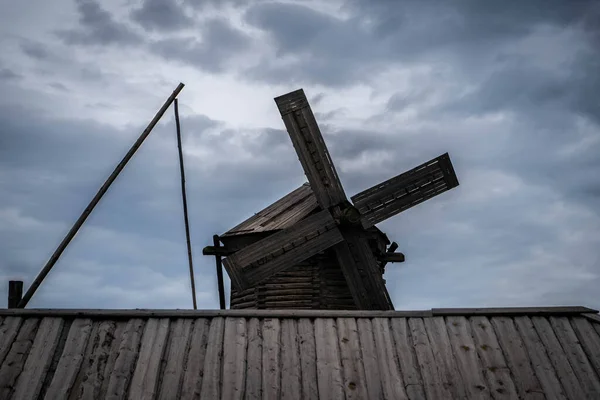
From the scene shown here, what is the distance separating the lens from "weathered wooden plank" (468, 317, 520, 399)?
8.87m

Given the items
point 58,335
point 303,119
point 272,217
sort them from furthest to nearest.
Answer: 1. point 272,217
2. point 303,119
3. point 58,335

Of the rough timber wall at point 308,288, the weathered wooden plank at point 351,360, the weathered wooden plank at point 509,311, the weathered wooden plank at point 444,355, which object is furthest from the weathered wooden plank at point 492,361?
the rough timber wall at point 308,288

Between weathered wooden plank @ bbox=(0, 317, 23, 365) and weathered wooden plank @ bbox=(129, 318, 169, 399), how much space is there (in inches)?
72.4

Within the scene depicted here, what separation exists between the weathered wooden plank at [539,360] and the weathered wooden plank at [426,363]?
4.40ft

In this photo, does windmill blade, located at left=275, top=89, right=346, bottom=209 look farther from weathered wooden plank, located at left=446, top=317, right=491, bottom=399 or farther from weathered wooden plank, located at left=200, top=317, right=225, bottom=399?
weathered wooden plank, located at left=200, top=317, right=225, bottom=399

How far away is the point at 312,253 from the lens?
14547 millimetres

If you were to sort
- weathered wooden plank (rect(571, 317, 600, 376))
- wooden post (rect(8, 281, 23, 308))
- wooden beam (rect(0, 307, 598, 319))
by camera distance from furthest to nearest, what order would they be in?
wooden post (rect(8, 281, 23, 308)) < wooden beam (rect(0, 307, 598, 319)) < weathered wooden plank (rect(571, 317, 600, 376))

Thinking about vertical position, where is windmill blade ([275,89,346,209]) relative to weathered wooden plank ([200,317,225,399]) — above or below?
above

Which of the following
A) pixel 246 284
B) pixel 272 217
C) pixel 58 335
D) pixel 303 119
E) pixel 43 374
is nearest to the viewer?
pixel 43 374

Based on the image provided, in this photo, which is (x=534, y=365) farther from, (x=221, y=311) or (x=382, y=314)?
(x=221, y=311)

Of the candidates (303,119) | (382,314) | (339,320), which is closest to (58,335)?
(339,320)

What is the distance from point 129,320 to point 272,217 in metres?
7.22

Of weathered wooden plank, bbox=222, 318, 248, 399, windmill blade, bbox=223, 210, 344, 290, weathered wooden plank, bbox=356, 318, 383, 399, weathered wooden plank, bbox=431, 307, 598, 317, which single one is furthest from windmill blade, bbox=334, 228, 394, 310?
weathered wooden plank, bbox=222, 318, 248, 399

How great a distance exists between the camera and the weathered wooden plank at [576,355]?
29.4 ft
